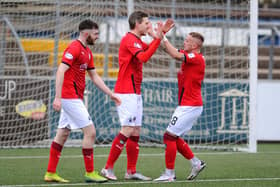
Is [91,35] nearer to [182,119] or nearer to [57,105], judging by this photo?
[57,105]

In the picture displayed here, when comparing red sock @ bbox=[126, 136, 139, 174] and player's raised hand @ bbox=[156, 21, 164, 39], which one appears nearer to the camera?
player's raised hand @ bbox=[156, 21, 164, 39]

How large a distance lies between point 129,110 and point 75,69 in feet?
3.08

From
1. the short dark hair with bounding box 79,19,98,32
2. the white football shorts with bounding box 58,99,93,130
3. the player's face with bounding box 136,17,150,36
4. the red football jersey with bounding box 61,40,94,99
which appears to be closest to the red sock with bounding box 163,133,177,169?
the white football shorts with bounding box 58,99,93,130

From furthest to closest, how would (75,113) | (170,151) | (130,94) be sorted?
(130,94), (170,151), (75,113)

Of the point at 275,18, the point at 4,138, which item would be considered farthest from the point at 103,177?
the point at 275,18

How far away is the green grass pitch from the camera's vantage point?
28.1ft

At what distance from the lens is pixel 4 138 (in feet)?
46.5

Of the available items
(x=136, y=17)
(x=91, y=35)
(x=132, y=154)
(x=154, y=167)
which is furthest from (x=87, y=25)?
(x=154, y=167)

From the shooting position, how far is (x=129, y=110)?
30.1ft

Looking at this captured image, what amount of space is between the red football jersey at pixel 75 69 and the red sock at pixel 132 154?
1.05 metres

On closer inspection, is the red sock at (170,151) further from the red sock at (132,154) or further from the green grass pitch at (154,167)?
the red sock at (132,154)

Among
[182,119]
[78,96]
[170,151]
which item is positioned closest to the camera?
[78,96]

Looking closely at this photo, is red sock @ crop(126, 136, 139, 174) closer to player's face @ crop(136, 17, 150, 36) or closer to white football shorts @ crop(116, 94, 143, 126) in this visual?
white football shorts @ crop(116, 94, 143, 126)

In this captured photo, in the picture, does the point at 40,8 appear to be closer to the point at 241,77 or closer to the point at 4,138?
the point at 4,138
